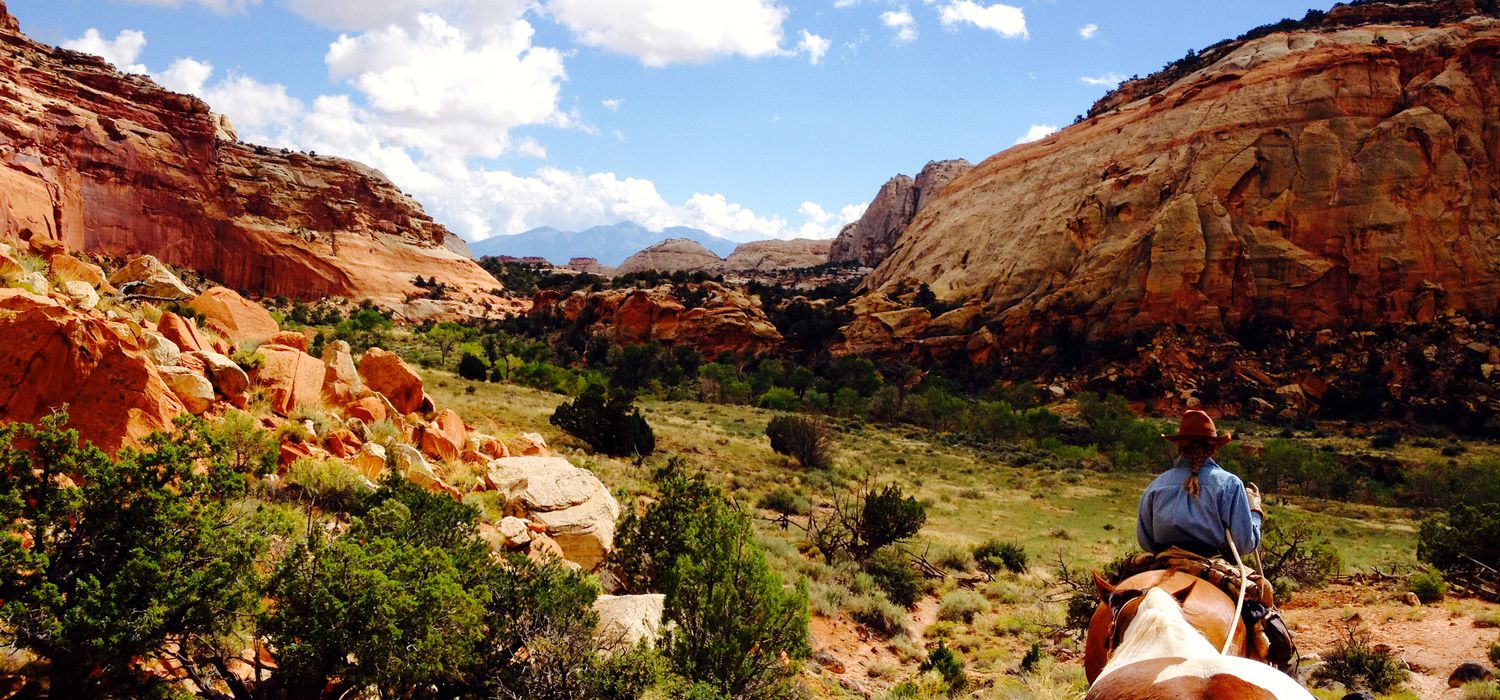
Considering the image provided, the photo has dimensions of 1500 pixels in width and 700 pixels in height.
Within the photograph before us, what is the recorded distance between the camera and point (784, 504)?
1797 cm

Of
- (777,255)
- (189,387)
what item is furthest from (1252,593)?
(777,255)

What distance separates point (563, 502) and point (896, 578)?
611 centimetres

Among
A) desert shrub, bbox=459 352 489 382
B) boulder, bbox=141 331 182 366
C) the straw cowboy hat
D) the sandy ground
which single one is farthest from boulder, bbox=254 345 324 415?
desert shrub, bbox=459 352 489 382

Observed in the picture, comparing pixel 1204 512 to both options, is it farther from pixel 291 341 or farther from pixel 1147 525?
pixel 291 341

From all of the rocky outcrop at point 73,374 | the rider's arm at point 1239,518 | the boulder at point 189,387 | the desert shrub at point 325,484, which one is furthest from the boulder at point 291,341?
the rider's arm at point 1239,518

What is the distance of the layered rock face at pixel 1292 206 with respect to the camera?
45812mm

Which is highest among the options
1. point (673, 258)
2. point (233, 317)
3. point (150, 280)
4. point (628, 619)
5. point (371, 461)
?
point (673, 258)

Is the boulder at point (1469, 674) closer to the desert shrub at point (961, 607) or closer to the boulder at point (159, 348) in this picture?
the desert shrub at point (961, 607)

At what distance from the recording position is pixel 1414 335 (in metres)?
43.5

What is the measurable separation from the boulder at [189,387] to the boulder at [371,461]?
1.73 m

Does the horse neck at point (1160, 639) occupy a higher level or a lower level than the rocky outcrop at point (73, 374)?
lower

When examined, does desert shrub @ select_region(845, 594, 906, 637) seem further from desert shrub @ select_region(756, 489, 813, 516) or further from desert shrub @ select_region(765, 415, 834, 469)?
desert shrub @ select_region(765, 415, 834, 469)

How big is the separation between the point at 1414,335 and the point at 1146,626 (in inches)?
2203

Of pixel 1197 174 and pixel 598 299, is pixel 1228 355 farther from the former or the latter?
pixel 598 299
